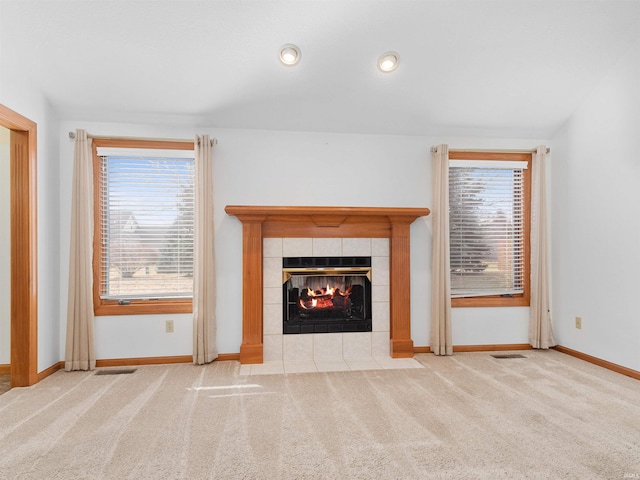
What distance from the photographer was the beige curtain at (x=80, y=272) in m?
3.53

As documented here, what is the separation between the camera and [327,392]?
2986 mm

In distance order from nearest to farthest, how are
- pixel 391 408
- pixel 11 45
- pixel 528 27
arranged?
1. pixel 391 408
2. pixel 11 45
3. pixel 528 27

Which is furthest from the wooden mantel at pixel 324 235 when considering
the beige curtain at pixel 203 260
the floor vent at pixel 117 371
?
the floor vent at pixel 117 371

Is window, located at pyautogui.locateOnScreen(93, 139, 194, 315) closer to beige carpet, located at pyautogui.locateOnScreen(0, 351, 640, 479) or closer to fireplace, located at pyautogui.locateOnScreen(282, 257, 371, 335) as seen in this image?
beige carpet, located at pyautogui.locateOnScreen(0, 351, 640, 479)

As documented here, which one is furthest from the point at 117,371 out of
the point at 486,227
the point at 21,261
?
the point at 486,227

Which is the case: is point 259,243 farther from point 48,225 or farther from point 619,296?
point 619,296

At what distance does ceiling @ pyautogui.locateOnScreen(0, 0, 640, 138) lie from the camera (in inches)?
112

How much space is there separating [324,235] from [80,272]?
7.44 feet

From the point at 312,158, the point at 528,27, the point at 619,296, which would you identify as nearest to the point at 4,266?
the point at 312,158

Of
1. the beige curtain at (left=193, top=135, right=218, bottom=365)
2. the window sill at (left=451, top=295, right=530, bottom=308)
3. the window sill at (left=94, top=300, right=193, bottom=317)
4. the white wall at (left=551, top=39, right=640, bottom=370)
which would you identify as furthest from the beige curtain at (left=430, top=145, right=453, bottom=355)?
the window sill at (left=94, top=300, right=193, bottom=317)

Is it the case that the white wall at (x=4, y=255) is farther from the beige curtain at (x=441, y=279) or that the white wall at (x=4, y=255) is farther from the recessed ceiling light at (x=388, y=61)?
the beige curtain at (x=441, y=279)

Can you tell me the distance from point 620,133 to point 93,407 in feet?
15.7

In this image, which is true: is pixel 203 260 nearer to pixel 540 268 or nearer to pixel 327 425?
pixel 327 425

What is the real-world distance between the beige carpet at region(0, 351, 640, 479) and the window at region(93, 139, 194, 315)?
72 centimetres
